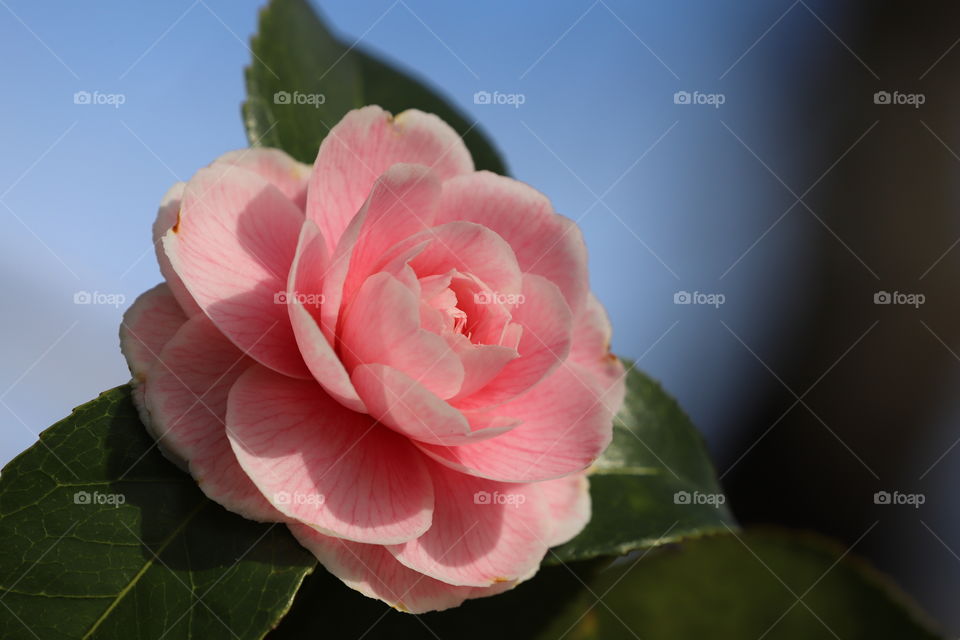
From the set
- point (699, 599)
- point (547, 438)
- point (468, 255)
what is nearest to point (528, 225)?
point (468, 255)

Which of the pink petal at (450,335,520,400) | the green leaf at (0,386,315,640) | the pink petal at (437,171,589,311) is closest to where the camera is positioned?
the green leaf at (0,386,315,640)

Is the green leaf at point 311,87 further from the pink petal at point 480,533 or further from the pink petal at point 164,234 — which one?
the pink petal at point 480,533

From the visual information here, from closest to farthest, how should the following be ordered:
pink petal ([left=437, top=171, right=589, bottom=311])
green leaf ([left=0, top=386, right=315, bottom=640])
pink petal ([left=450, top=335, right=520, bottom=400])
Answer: green leaf ([left=0, top=386, right=315, bottom=640]) < pink petal ([left=450, top=335, right=520, bottom=400]) < pink petal ([left=437, top=171, right=589, bottom=311])

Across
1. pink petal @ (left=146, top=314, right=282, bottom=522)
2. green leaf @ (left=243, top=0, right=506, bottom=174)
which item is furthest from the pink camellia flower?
green leaf @ (left=243, top=0, right=506, bottom=174)

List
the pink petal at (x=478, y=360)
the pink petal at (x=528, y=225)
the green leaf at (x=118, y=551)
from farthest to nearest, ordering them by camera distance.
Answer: the pink petal at (x=528, y=225) < the pink petal at (x=478, y=360) < the green leaf at (x=118, y=551)

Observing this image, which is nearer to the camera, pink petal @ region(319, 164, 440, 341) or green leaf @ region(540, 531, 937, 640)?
pink petal @ region(319, 164, 440, 341)

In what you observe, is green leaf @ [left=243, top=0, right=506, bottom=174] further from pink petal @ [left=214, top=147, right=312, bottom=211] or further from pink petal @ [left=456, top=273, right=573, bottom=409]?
pink petal @ [left=456, top=273, right=573, bottom=409]

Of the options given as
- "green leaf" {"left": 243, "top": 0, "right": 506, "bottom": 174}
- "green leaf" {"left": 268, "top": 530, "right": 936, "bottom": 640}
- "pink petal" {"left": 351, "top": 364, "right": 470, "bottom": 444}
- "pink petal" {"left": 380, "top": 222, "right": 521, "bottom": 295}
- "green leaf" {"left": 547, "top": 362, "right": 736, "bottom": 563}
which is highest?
"green leaf" {"left": 243, "top": 0, "right": 506, "bottom": 174}

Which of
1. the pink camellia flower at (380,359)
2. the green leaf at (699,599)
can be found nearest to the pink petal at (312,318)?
the pink camellia flower at (380,359)
